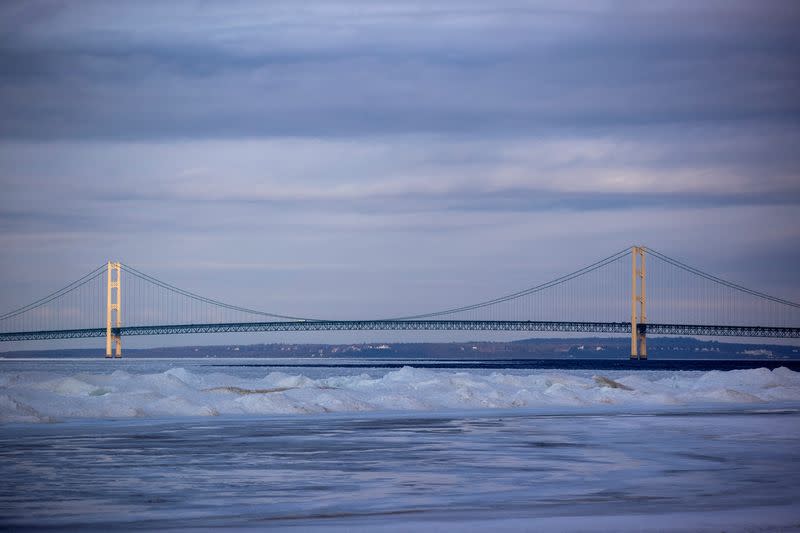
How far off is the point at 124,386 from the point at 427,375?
53.3ft

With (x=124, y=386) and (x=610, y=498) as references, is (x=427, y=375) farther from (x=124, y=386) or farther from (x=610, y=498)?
(x=610, y=498)

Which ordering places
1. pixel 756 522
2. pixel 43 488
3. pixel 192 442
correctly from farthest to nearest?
pixel 192 442 → pixel 43 488 → pixel 756 522

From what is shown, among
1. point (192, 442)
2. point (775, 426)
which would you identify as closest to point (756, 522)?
point (192, 442)

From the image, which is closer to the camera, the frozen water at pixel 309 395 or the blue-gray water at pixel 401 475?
the blue-gray water at pixel 401 475

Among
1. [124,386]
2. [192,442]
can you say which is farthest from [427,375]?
[192,442]

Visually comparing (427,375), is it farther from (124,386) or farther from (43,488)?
(43,488)

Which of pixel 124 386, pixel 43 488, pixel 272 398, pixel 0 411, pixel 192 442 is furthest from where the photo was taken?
pixel 124 386

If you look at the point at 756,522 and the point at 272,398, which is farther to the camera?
the point at 272,398

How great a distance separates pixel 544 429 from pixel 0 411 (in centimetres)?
1297

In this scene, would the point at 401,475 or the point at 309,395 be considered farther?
the point at 309,395

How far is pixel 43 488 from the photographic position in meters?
14.4

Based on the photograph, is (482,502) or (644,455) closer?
(482,502)

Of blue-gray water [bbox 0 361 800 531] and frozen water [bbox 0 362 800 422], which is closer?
blue-gray water [bbox 0 361 800 531]

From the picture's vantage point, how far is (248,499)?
13.5 meters
